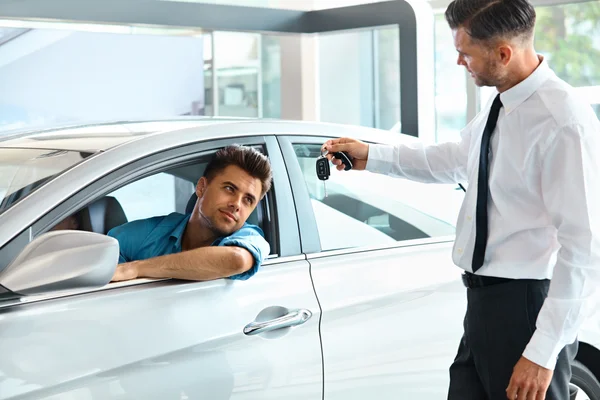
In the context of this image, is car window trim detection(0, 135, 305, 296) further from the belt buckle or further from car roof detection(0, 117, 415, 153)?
the belt buckle

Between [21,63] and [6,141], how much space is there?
242 cm

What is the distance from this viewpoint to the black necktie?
216cm

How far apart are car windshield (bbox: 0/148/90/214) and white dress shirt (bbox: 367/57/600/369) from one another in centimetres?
102

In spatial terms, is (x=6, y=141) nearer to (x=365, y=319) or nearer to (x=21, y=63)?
(x=365, y=319)

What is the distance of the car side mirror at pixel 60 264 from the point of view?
74.1 inches

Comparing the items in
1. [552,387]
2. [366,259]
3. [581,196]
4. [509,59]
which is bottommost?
[552,387]

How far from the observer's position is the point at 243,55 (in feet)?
32.6

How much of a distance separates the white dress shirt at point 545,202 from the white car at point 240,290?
1.51ft

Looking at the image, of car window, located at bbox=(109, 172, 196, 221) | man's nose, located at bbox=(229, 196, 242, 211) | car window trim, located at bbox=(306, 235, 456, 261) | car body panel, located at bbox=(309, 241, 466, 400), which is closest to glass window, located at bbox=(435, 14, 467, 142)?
car window, located at bbox=(109, 172, 196, 221)

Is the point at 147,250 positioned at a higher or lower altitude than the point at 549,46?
lower

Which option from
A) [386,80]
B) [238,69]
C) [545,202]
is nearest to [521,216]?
[545,202]

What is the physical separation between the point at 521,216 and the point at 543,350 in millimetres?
325

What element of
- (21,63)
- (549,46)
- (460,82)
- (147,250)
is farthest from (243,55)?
(147,250)

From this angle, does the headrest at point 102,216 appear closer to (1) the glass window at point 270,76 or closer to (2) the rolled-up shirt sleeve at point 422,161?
(2) the rolled-up shirt sleeve at point 422,161
